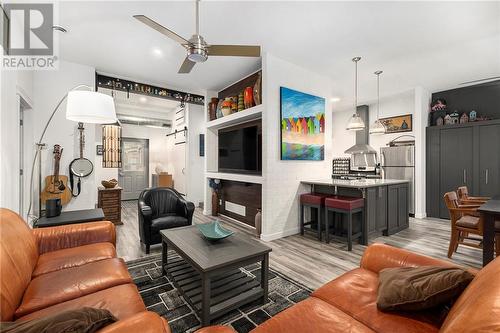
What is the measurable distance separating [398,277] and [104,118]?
9.72ft

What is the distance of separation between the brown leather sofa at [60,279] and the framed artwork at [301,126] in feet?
9.64

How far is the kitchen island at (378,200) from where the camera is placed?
354 cm

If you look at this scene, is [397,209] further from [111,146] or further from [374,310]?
[111,146]

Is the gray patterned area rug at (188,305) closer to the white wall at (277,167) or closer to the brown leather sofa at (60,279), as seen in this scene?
the brown leather sofa at (60,279)

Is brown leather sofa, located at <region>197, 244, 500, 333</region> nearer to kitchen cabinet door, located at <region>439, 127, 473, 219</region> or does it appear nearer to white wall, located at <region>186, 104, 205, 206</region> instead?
kitchen cabinet door, located at <region>439, 127, 473, 219</region>

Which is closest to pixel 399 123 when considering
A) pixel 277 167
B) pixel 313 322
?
pixel 277 167

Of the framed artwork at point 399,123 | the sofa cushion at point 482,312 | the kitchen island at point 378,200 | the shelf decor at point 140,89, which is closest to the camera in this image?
the sofa cushion at point 482,312

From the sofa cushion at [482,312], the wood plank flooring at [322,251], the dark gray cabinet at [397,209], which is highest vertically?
the sofa cushion at [482,312]

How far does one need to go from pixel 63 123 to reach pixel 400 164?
7092 millimetres

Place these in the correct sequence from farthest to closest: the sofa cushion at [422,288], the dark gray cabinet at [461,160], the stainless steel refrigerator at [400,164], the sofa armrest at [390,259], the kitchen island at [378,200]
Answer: the stainless steel refrigerator at [400,164]
the dark gray cabinet at [461,160]
the kitchen island at [378,200]
the sofa armrest at [390,259]
the sofa cushion at [422,288]

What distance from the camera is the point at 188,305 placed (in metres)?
2.01

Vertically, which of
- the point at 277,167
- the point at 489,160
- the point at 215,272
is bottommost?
the point at 215,272

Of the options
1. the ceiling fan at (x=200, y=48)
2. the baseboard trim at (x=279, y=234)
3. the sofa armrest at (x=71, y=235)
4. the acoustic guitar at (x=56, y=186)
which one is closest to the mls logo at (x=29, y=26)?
the acoustic guitar at (x=56, y=186)

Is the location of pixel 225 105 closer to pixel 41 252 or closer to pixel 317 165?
pixel 317 165
